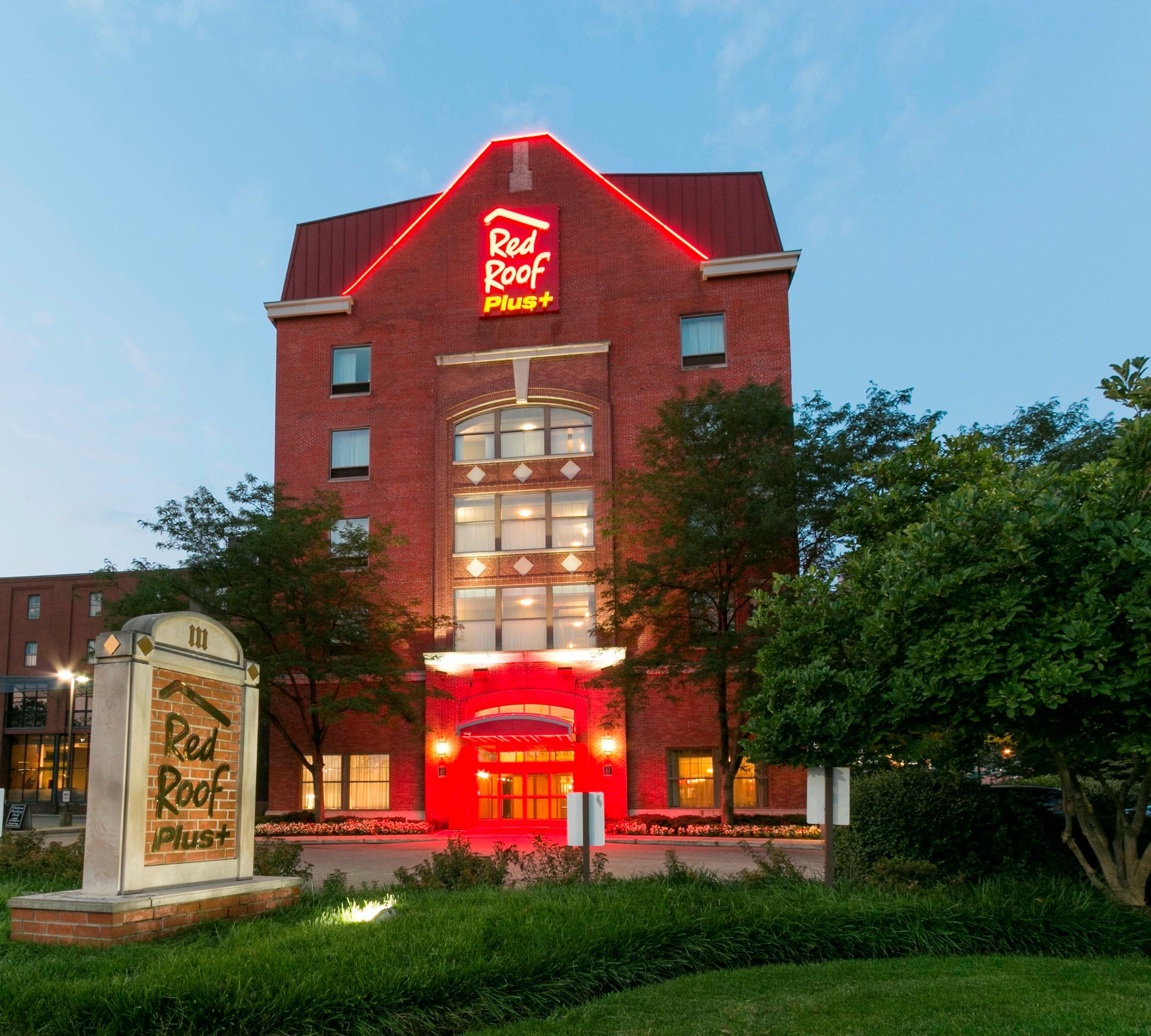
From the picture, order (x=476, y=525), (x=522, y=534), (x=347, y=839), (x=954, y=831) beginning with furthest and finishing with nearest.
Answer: (x=476, y=525) → (x=522, y=534) → (x=347, y=839) → (x=954, y=831)

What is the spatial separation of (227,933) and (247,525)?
24316 mm

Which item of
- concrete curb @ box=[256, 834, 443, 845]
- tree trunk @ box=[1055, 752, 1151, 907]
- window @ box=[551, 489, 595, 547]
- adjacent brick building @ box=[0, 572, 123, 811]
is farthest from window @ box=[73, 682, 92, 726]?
tree trunk @ box=[1055, 752, 1151, 907]

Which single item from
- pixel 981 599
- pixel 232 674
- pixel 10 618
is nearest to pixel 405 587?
pixel 232 674

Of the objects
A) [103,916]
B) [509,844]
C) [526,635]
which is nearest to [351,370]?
[526,635]

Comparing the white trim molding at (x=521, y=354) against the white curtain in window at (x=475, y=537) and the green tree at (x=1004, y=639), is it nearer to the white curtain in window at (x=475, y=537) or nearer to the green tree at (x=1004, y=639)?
the white curtain in window at (x=475, y=537)

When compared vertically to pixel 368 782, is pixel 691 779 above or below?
above

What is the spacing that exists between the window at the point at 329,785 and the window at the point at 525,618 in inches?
231

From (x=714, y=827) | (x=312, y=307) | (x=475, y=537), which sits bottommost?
(x=714, y=827)

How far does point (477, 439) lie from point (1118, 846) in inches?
1074

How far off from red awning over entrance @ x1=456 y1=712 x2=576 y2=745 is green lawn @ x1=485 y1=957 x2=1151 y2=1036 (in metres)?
23.7

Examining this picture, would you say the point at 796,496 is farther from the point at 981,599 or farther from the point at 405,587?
the point at 981,599

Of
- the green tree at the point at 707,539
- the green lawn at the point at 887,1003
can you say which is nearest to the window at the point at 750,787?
the green tree at the point at 707,539

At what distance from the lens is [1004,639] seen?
11625 mm

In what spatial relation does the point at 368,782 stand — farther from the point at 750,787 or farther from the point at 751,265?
the point at 751,265
